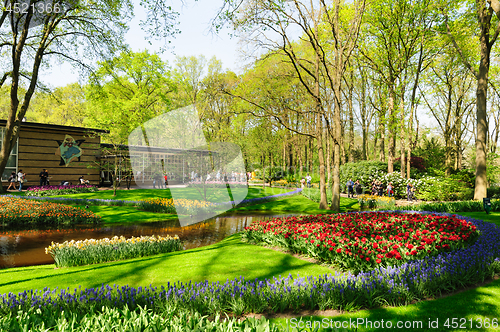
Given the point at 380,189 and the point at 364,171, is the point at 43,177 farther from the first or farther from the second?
the point at 364,171

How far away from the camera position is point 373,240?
18.8 ft

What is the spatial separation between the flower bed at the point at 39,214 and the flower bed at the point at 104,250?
17.1ft

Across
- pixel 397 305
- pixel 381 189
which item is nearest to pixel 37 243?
pixel 397 305

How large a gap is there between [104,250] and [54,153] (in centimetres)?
2246

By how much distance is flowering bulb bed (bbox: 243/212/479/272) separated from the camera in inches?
203

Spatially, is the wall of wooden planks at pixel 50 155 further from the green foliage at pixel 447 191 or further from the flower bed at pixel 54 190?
the green foliage at pixel 447 191

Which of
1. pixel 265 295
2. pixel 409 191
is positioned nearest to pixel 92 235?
pixel 265 295

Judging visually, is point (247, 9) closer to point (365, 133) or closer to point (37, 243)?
point (37, 243)

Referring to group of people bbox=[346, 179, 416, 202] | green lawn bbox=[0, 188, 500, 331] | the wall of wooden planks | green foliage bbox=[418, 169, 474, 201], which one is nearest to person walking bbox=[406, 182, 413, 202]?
group of people bbox=[346, 179, 416, 202]

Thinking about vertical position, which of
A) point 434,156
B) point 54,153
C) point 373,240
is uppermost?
point 54,153

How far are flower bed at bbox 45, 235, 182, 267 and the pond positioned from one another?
2.90 feet

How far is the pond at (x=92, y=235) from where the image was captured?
7.93m

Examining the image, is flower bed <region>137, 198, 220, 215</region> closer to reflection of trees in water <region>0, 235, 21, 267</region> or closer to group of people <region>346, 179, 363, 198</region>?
reflection of trees in water <region>0, 235, 21, 267</region>

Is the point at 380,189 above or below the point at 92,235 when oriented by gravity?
above
